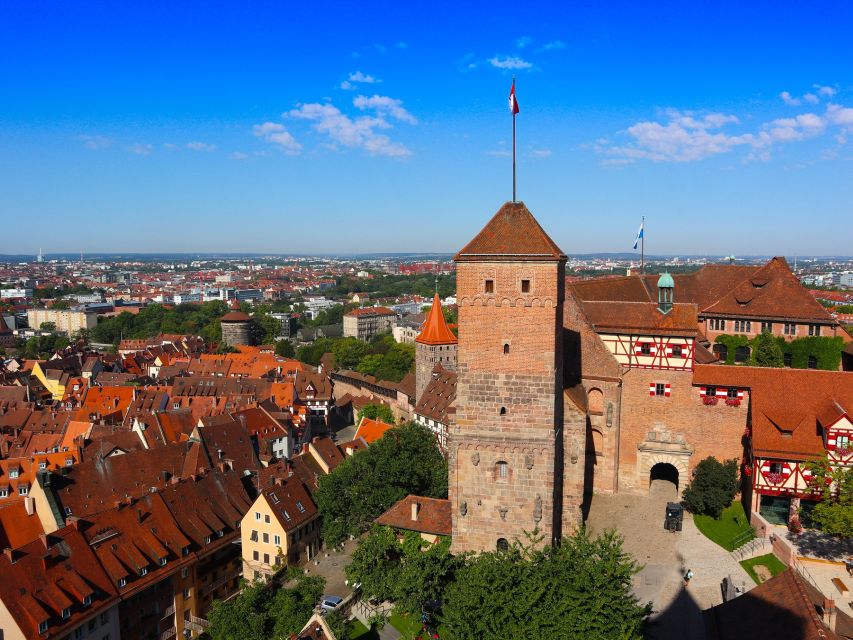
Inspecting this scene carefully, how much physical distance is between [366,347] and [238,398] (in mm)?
40718

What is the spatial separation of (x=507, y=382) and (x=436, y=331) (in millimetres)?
38391

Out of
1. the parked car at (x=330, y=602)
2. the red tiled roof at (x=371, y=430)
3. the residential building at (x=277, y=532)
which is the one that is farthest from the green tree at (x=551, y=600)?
the red tiled roof at (x=371, y=430)

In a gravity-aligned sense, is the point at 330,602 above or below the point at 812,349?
below

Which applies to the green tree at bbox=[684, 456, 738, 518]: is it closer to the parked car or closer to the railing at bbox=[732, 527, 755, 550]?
the railing at bbox=[732, 527, 755, 550]

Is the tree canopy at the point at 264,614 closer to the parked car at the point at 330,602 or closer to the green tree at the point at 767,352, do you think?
the parked car at the point at 330,602

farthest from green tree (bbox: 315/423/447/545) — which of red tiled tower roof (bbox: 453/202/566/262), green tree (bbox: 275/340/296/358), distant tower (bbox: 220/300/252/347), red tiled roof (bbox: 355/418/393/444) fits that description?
distant tower (bbox: 220/300/252/347)

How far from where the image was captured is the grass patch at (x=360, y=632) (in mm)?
29156

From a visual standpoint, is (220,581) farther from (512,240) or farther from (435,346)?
(435,346)

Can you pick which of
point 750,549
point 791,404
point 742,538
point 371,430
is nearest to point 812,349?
point 791,404

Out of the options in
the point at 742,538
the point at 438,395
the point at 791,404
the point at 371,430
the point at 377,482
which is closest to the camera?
the point at 742,538

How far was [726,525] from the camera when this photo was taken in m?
Result: 34.1

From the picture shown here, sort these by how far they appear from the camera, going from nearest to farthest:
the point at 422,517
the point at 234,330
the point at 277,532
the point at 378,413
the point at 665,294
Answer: the point at 422,517 < the point at 277,532 < the point at 665,294 < the point at 378,413 < the point at 234,330

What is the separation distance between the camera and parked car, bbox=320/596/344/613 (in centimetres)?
3105

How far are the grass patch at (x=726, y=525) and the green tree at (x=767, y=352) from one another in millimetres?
11054
